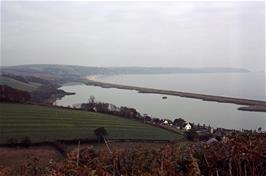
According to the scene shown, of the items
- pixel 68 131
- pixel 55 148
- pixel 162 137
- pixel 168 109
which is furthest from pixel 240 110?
pixel 55 148

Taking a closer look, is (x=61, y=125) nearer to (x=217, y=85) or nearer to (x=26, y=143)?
(x=26, y=143)

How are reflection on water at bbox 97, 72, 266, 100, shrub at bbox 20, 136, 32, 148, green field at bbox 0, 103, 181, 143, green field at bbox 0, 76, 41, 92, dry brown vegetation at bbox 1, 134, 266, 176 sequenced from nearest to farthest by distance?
dry brown vegetation at bbox 1, 134, 266, 176 < shrub at bbox 20, 136, 32, 148 < green field at bbox 0, 103, 181, 143 < green field at bbox 0, 76, 41, 92 < reflection on water at bbox 97, 72, 266, 100

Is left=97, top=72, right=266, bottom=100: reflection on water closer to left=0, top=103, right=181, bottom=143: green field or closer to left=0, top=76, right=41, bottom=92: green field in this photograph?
left=0, top=76, right=41, bottom=92: green field

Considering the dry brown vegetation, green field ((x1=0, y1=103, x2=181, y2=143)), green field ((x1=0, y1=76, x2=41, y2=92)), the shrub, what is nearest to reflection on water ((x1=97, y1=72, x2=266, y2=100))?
green field ((x1=0, y1=76, x2=41, y2=92))

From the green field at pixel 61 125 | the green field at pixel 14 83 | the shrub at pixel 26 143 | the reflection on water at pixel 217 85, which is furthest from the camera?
the reflection on water at pixel 217 85

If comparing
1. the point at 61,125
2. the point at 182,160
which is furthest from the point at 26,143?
the point at 182,160

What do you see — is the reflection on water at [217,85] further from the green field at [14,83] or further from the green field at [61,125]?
the green field at [61,125]

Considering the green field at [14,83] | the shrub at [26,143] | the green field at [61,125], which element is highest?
the green field at [14,83]

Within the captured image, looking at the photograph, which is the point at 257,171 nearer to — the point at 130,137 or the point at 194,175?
the point at 194,175

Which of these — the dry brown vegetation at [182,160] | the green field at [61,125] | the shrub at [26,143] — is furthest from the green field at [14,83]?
the dry brown vegetation at [182,160]
